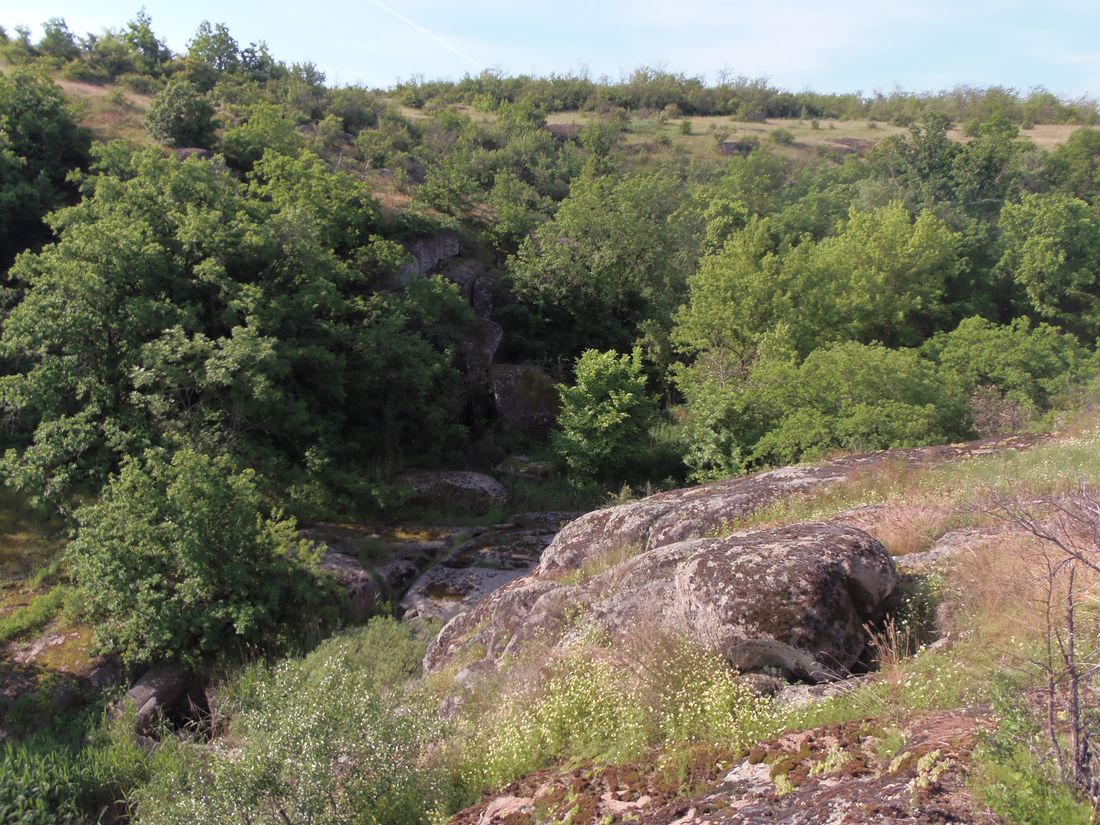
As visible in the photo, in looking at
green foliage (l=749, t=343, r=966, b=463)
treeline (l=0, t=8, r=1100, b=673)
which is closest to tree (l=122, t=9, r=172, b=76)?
treeline (l=0, t=8, r=1100, b=673)

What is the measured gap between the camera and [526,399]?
2784cm

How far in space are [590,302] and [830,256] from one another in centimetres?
960

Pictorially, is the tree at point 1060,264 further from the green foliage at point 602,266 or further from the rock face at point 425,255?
the rock face at point 425,255

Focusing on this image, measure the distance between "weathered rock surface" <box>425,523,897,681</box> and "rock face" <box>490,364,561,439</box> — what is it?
18924 mm

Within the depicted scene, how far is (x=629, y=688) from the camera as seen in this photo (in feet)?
21.1

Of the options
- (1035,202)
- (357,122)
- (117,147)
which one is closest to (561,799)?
(117,147)

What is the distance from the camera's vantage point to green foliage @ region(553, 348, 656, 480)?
23172 mm

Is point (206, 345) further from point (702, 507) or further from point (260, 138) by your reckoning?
point (260, 138)

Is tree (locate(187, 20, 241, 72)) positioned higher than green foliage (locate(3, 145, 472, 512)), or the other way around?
tree (locate(187, 20, 241, 72))

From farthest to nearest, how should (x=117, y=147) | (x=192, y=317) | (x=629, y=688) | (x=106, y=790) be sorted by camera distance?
(x=117, y=147)
(x=192, y=317)
(x=106, y=790)
(x=629, y=688)

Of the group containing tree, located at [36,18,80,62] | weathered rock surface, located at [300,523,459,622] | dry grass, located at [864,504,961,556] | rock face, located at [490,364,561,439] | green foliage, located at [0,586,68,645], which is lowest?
weathered rock surface, located at [300,523,459,622]

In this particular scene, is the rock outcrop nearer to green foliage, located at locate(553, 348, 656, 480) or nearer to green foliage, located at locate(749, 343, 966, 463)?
green foliage, located at locate(749, 343, 966, 463)

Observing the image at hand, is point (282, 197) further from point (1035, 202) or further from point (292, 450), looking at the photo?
point (1035, 202)

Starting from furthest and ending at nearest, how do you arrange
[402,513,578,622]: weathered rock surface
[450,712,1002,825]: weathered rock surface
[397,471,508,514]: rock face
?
[397,471,508,514]: rock face → [402,513,578,622]: weathered rock surface → [450,712,1002,825]: weathered rock surface
